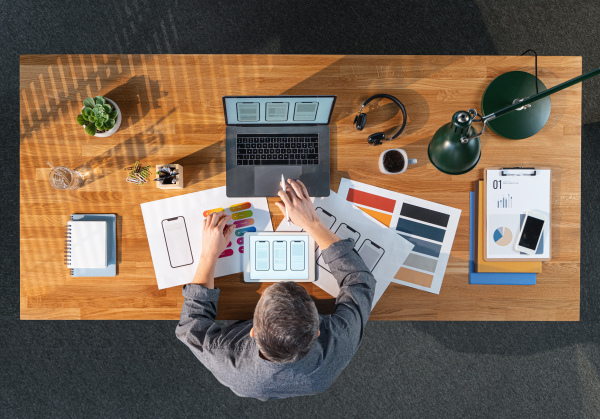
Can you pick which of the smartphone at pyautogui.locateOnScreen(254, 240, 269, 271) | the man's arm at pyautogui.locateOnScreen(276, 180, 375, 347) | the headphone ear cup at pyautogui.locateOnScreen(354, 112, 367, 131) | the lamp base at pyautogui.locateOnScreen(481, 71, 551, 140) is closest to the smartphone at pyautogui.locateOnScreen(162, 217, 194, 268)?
the smartphone at pyautogui.locateOnScreen(254, 240, 269, 271)

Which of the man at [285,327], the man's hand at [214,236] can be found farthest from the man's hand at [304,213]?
the man's hand at [214,236]

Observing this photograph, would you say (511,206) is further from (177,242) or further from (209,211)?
(177,242)

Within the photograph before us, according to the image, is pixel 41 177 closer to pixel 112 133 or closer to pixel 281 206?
pixel 112 133

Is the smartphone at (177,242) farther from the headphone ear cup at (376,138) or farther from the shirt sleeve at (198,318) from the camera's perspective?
the headphone ear cup at (376,138)

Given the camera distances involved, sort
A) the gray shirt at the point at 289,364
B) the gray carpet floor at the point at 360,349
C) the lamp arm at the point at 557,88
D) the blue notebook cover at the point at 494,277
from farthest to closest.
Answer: the gray carpet floor at the point at 360,349
the blue notebook cover at the point at 494,277
the gray shirt at the point at 289,364
the lamp arm at the point at 557,88

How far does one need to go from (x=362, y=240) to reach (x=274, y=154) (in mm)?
429

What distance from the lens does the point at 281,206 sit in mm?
1230

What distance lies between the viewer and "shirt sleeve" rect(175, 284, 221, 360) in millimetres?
1116

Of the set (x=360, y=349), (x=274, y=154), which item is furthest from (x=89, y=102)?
(x=360, y=349)

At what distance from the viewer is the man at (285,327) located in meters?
0.95

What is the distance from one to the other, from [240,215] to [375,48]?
4.49 ft

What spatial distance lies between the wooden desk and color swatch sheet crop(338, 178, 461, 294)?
29 millimetres

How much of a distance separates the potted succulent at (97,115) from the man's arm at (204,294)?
17.7 inches

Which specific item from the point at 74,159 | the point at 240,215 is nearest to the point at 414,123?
the point at 240,215
